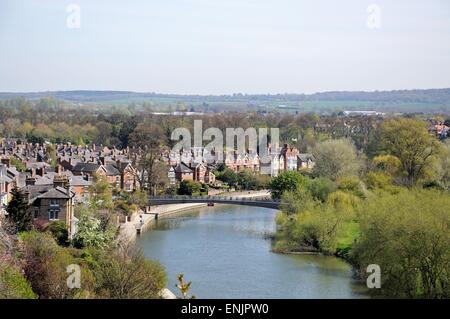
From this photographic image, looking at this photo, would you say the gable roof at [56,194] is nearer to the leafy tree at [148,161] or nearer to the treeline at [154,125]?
the leafy tree at [148,161]

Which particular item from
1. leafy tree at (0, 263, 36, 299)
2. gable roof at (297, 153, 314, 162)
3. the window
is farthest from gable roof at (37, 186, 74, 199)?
gable roof at (297, 153, 314, 162)

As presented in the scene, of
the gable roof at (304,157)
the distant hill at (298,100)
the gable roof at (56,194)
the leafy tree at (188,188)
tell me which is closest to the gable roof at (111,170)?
the leafy tree at (188,188)

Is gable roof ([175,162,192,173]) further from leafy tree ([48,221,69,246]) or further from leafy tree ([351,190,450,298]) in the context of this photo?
leafy tree ([351,190,450,298])

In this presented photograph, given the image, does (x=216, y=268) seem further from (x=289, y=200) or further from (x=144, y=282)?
(x=289, y=200)

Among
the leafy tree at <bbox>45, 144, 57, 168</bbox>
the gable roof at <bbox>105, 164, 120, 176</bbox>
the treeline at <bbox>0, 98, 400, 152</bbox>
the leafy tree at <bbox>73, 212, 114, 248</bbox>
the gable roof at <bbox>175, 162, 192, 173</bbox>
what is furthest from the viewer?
the treeline at <bbox>0, 98, 400, 152</bbox>

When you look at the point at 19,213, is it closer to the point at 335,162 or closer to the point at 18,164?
the point at 18,164

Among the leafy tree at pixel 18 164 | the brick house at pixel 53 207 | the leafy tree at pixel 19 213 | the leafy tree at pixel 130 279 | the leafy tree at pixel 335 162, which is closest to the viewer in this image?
the leafy tree at pixel 130 279
